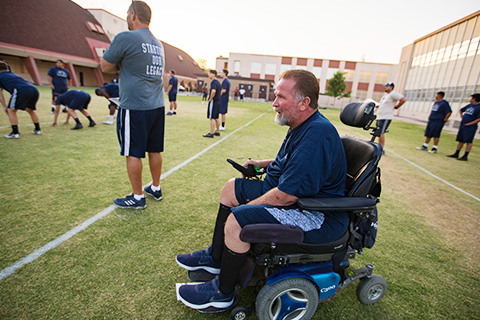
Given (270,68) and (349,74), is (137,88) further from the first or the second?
(349,74)

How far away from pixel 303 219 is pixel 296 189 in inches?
8.8

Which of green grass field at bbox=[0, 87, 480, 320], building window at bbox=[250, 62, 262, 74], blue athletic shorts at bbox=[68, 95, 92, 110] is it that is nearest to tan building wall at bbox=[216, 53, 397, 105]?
building window at bbox=[250, 62, 262, 74]

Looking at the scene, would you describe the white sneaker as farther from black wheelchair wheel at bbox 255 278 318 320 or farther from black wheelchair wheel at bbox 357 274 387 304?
black wheelchair wheel at bbox 357 274 387 304

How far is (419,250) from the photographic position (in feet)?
8.98

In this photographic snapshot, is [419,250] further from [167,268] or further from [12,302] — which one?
[12,302]

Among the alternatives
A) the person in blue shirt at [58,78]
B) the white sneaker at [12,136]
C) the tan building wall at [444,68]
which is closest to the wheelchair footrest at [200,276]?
the white sneaker at [12,136]

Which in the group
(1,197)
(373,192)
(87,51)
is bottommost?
(1,197)

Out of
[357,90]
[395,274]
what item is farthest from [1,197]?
[357,90]

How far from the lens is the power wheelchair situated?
144 cm

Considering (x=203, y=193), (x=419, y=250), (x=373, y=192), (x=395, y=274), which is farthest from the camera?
(x=203, y=193)

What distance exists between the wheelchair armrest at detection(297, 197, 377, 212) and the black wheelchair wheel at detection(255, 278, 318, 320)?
511 millimetres

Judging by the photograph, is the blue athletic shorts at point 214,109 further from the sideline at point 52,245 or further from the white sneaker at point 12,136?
the sideline at point 52,245

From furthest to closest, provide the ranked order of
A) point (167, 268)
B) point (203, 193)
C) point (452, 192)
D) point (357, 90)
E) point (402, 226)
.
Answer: point (357, 90), point (452, 192), point (203, 193), point (402, 226), point (167, 268)

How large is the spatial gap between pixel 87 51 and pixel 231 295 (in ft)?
124
